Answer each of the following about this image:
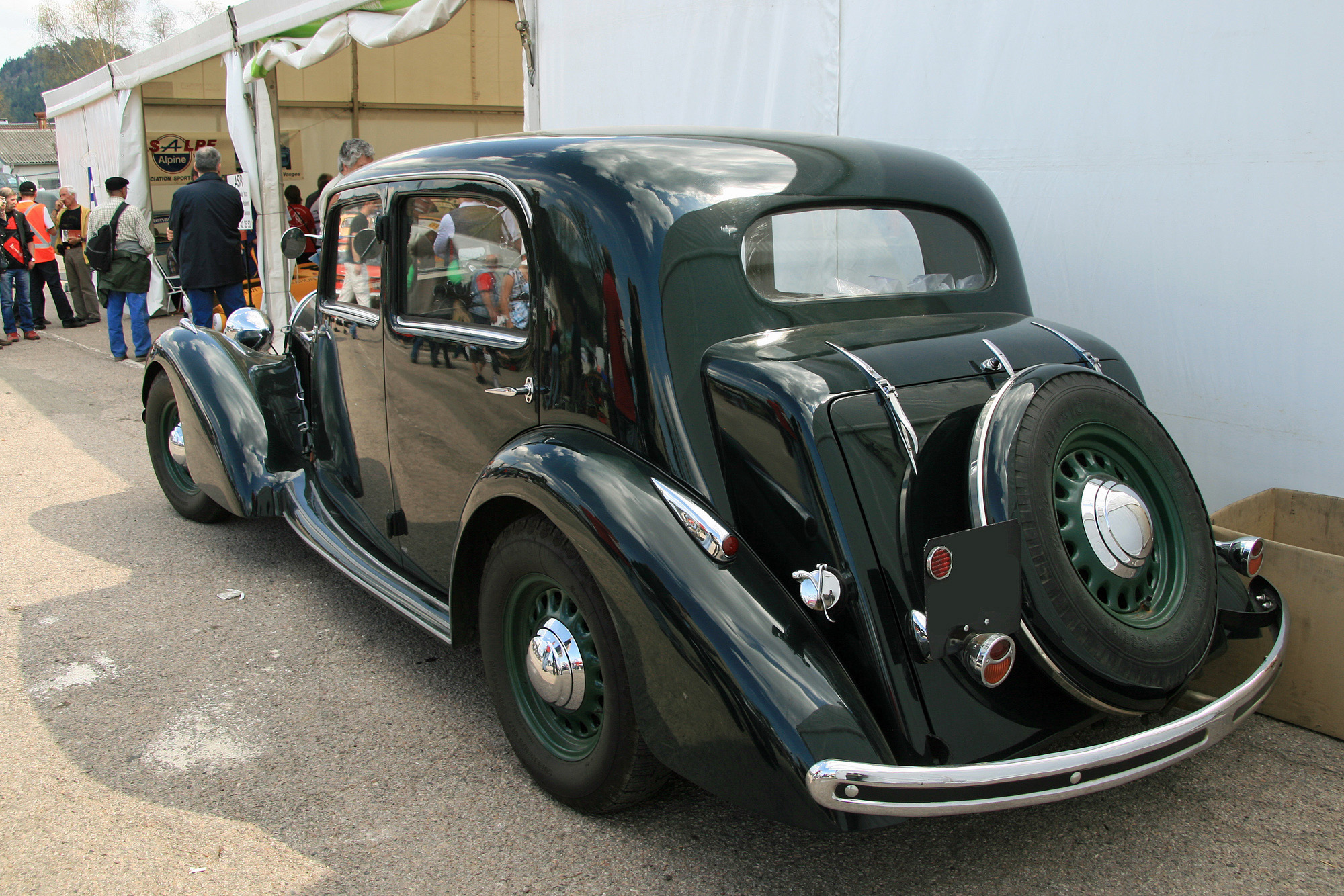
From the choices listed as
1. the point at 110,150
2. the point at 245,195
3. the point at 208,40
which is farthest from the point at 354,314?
the point at 110,150

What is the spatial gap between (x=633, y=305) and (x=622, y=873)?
132cm

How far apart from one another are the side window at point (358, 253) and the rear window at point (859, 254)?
1.36 metres

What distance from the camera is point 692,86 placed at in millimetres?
5457

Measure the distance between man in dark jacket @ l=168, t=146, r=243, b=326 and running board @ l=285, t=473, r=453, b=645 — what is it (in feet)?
15.4

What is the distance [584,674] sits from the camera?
2.34 metres

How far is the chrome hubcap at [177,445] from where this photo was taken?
4449mm

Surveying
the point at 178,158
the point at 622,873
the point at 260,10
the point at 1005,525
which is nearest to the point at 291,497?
the point at 622,873

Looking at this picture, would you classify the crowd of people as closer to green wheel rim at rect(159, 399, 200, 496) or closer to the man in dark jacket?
the man in dark jacket

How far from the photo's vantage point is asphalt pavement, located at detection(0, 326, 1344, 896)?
7.30 ft

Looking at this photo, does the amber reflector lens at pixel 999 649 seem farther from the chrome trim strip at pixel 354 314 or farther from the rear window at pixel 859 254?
the chrome trim strip at pixel 354 314

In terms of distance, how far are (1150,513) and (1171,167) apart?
1909 mm

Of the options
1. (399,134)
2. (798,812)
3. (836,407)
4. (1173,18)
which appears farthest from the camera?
(399,134)

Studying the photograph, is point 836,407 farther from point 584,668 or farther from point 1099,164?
point 1099,164

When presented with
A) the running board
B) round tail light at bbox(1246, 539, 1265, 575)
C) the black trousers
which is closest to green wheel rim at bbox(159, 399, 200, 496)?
the running board
